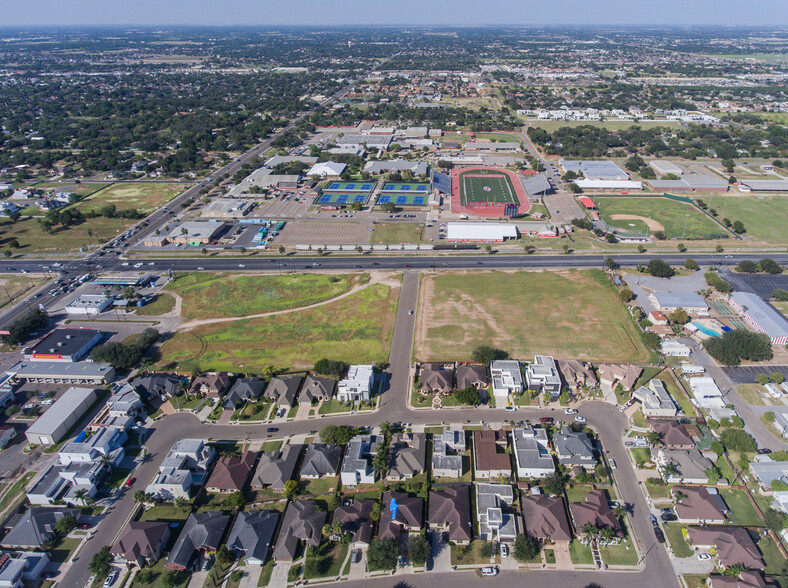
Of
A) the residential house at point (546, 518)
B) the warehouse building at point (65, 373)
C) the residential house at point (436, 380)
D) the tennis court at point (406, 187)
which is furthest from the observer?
the tennis court at point (406, 187)

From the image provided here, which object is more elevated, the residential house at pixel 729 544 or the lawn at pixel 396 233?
the lawn at pixel 396 233

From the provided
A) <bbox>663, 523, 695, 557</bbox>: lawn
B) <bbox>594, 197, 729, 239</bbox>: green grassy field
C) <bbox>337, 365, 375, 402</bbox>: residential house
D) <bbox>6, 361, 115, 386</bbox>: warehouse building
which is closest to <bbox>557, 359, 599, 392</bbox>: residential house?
<bbox>663, 523, 695, 557</bbox>: lawn

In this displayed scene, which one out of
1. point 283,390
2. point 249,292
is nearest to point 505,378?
point 283,390

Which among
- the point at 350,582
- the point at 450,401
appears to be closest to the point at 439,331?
the point at 450,401

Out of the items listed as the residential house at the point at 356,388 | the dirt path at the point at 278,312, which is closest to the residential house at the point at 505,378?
the residential house at the point at 356,388

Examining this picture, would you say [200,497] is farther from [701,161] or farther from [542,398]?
[701,161]

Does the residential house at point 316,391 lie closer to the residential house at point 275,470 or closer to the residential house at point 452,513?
the residential house at point 275,470
